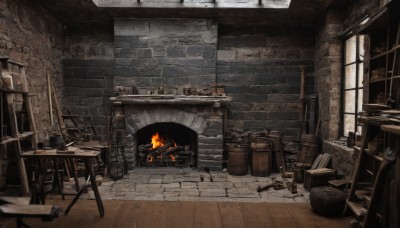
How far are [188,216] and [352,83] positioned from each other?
363 centimetres

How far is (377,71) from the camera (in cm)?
382

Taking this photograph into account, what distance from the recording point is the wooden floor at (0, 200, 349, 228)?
371 centimetres

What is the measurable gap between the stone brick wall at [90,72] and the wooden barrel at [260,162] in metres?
3.26

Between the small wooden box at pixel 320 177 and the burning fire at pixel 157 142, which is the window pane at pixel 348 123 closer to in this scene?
the small wooden box at pixel 320 177

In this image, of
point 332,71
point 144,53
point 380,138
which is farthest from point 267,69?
point 380,138

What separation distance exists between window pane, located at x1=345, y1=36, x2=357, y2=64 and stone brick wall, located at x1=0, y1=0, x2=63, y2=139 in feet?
17.6

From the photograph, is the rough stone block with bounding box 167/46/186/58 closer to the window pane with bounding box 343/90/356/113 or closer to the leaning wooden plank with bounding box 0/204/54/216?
the window pane with bounding box 343/90/356/113

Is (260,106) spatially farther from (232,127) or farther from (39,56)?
(39,56)

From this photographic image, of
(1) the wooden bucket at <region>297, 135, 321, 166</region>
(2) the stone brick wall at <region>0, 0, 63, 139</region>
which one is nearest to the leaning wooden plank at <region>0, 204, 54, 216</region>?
(2) the stone brick wall at <region>0, 0, 63, 139</region>

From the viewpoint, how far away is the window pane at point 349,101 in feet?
17.8

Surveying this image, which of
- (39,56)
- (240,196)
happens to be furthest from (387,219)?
(39,56)

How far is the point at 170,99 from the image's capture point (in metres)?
6.19

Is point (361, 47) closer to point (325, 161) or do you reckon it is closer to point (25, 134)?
point (325, 161)

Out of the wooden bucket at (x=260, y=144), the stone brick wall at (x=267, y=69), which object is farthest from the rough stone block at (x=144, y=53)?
the wooden bucket at (x=260, y=144)
